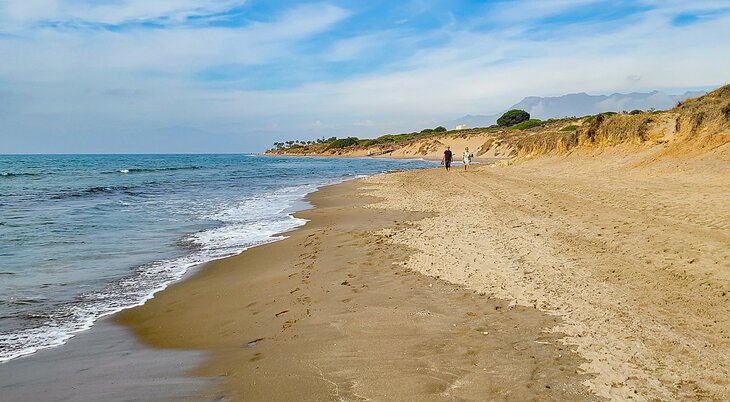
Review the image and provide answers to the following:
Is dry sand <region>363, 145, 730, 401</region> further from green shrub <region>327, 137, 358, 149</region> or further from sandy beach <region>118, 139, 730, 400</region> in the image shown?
green shrub <region>327, 137, 358, 149</region>

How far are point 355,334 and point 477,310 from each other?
1537 mm

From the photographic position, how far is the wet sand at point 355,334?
13.3ft

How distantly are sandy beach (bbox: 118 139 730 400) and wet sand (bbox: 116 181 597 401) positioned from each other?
0.07ft

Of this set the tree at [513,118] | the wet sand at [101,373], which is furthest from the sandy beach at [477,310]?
the tree at [513,118]

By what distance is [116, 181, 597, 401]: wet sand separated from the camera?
4.05 metres

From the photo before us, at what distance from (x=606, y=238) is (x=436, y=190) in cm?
1357

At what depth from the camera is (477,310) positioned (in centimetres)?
588

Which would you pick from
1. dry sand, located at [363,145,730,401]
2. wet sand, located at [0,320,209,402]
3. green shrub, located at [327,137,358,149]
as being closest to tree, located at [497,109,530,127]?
green shrub, located at [327,137,358,149]

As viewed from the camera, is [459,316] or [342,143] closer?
[459,316]

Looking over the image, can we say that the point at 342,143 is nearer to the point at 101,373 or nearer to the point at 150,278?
the point at 150,278

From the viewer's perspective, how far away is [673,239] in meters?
8.16

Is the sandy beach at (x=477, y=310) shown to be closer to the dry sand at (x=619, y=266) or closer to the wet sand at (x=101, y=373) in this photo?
the dry sand at (x=619, y=266)

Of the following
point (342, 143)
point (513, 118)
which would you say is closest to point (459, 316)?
point (513, 118)

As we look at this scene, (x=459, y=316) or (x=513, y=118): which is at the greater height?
(x=513, y=118)
